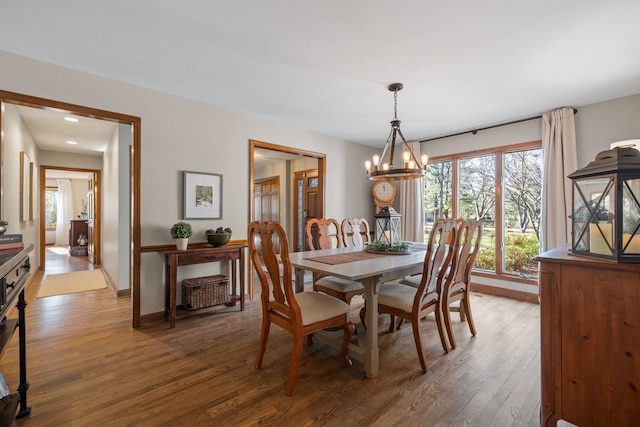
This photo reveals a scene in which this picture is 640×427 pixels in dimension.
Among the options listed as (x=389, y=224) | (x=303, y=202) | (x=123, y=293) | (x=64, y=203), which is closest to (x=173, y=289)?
(x=123, y=293)

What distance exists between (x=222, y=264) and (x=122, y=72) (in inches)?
89.9

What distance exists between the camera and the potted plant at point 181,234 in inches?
119

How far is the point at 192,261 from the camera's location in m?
3.05

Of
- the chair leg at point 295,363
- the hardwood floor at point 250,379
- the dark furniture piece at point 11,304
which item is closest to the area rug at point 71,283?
the hardwood floor at point 250,379

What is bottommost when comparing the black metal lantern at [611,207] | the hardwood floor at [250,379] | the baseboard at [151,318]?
the hardwood floor at [250,379]

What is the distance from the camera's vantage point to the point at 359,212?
5379 millimetres

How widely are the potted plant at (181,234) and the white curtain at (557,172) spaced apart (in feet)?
14.2

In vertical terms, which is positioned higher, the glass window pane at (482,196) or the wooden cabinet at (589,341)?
the glass window pane at (482,196)

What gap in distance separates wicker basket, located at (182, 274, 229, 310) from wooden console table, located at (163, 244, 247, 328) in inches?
5.7

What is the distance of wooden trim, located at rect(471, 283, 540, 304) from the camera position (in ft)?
12.5

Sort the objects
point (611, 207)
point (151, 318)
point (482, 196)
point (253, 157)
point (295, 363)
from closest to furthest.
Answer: point (611, 207), point (295, 363), point (151, 318), point (253, 157), point (482, 196)

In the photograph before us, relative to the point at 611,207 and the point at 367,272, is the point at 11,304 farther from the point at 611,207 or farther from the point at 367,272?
the point at 611,207

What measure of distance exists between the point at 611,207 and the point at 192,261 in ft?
10.7

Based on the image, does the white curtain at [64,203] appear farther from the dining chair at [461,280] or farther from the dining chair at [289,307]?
the dining chair at [461,280]
